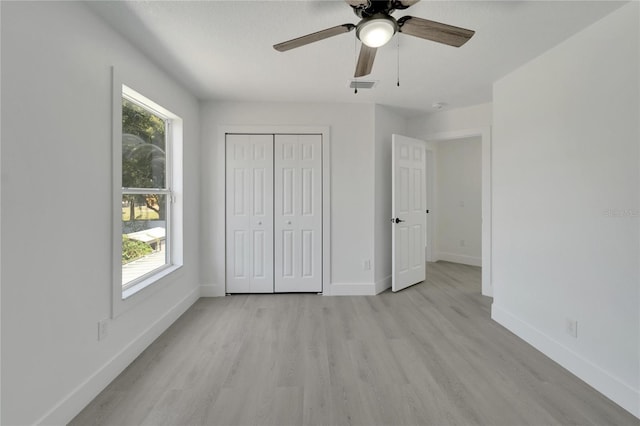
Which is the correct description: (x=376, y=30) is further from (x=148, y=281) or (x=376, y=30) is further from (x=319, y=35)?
(x=148, y=281)

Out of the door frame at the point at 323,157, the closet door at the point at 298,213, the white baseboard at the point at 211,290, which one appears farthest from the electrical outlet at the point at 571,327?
the white baseboard at the point at 211,290

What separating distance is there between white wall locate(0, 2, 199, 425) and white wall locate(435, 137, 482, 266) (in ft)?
17.1

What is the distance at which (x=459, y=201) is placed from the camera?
5.48m

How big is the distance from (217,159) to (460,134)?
10.6ft

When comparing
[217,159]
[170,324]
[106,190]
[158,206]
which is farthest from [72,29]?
[170,324]

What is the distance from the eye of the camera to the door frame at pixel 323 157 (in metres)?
3.58

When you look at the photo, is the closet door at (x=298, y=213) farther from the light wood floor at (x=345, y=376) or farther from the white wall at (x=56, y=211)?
the white wall at (x=56, y=211)

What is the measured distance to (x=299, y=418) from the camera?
1.60 meters

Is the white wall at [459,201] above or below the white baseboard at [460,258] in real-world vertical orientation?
above

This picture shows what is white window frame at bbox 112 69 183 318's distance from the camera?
200 centimetres

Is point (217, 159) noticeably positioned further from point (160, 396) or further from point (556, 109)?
point (556, 109)

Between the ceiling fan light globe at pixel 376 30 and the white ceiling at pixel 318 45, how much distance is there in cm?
41

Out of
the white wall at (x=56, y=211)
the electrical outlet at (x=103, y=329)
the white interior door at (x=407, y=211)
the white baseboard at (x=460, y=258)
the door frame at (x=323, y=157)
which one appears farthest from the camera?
the white baseboard at (x=460, y=258)

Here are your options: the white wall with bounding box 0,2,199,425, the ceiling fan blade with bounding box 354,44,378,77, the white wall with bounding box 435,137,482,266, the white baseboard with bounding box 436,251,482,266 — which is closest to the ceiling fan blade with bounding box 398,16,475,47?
the ceiling fan blade with bounding box 354,44,378,77
